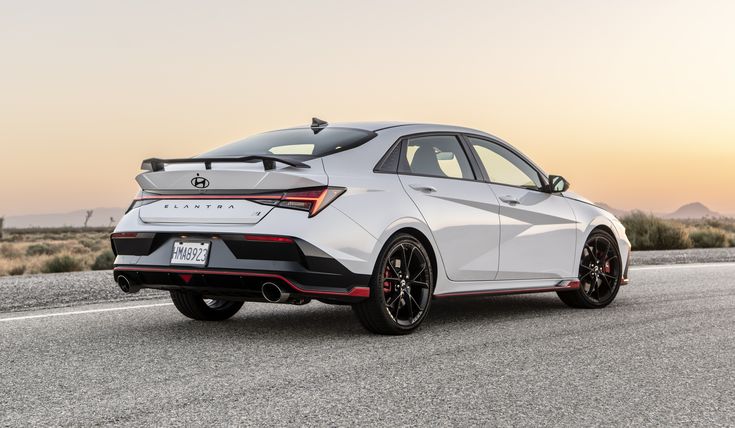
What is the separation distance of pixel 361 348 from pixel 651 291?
5.38 m

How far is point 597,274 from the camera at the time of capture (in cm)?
894

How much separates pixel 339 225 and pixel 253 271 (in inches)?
26.3

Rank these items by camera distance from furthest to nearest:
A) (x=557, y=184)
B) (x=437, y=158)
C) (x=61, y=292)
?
(x=61, y=292), (x=557, y=184), (x=437, y=158)

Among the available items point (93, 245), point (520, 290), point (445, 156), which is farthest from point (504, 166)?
point (93, 245)

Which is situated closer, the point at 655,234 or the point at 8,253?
the point at 655,234

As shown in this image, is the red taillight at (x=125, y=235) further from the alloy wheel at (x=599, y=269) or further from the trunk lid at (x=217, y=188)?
the alloy wheel at (x=599, y=269)

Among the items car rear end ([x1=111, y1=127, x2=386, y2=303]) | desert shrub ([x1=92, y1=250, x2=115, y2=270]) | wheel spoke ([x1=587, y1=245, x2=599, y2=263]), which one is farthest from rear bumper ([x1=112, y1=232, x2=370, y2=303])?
desert shrub ([x1=92, y1=250, x2=115, y2=270])

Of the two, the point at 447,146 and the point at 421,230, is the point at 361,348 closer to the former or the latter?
the point at 421,230

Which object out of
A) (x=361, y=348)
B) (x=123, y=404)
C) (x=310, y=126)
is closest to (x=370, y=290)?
(x=361, y=348)

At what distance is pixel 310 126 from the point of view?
7492 millimetres

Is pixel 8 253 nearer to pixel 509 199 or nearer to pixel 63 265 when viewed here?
pixel 63 265

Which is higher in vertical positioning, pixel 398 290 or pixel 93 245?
pixel 398 290

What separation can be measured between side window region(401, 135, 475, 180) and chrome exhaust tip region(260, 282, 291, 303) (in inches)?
57.9

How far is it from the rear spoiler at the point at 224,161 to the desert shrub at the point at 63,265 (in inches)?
483
